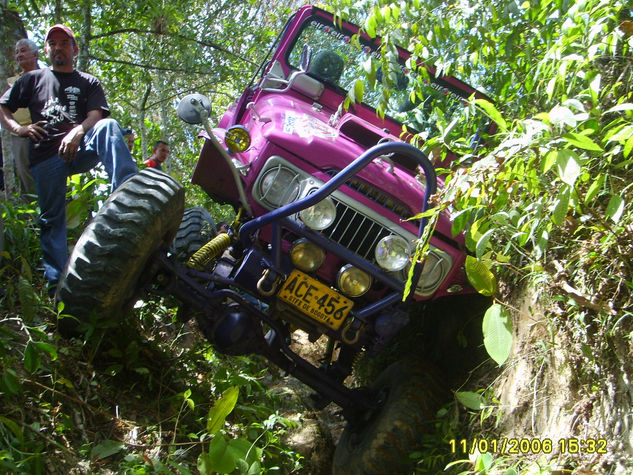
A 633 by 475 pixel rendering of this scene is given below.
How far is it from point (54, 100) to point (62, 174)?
0.45m

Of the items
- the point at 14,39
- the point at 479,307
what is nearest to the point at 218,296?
the point at 479,307

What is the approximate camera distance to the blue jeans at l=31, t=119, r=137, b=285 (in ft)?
10.9

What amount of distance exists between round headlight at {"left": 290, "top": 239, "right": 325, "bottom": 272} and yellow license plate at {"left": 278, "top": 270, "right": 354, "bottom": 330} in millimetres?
43

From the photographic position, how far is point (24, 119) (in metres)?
4.38

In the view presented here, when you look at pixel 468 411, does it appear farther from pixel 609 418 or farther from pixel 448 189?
pixel 448 189

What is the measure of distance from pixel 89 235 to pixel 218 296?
0.69 metres

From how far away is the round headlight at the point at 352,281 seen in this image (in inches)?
122

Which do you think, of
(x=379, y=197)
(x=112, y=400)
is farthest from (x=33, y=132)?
(x=379, y=197)

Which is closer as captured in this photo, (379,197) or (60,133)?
(379,197)

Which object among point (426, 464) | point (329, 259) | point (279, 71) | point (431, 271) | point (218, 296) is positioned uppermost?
point (279, 71)

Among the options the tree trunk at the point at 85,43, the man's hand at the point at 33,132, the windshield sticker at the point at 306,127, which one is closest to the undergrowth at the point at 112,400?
the man's hand at the point at 33,132

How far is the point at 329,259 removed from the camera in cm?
321

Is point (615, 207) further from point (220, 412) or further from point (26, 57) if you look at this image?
point (26, 57)

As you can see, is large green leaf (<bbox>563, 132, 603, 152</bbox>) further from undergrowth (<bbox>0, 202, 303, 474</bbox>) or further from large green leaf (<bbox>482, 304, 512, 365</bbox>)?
undergrowth (<bbox>0, 202, 303, 474</bbox>)
